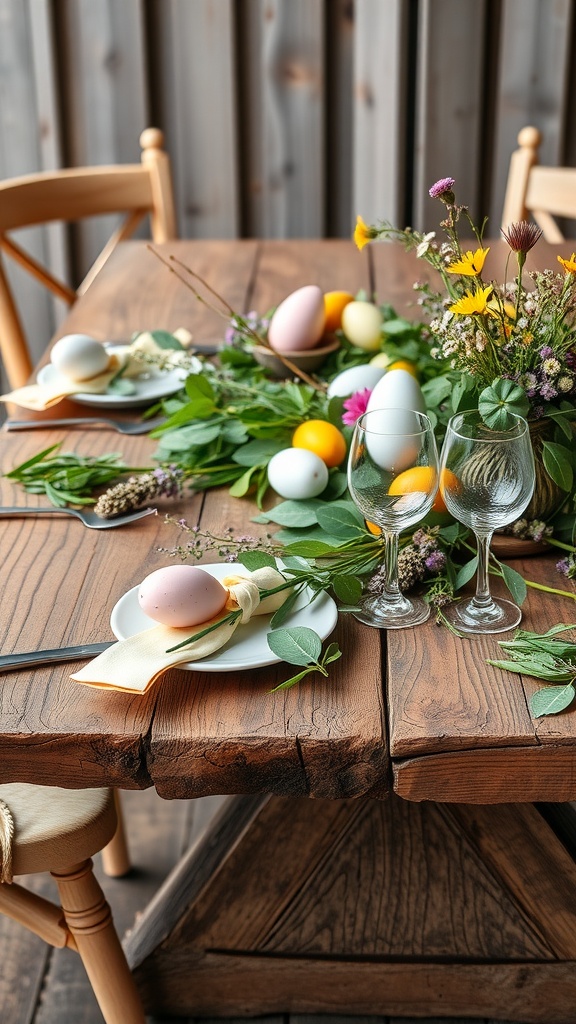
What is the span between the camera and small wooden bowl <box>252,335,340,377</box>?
1326 millimetres

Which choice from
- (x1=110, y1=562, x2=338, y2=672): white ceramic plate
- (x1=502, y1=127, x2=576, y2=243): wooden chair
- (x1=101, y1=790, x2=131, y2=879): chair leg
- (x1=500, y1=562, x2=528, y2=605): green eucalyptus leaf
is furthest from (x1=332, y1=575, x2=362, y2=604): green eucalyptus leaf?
(x1=502, y1=127, x2=576, y2=243): wooden chair

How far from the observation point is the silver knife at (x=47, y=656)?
0.85m

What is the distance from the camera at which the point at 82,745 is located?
776 millimetres

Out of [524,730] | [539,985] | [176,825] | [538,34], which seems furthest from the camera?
[538,34]

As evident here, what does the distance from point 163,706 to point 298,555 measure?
21 cm

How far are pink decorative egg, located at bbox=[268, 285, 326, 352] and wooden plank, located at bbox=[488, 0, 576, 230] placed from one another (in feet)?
4.79

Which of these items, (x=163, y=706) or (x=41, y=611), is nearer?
(x=163, y=706)

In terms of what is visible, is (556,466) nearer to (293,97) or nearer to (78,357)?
(78,357)

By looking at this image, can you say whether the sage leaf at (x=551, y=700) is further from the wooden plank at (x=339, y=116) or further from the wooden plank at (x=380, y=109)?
the wooden plank at (x=339, y=116)

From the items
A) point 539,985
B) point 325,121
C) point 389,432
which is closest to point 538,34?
point 325,121

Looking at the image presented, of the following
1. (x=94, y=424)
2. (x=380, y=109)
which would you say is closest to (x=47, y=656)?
(x=94, y=424)

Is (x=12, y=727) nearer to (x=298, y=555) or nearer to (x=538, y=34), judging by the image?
(x=298, y=555)

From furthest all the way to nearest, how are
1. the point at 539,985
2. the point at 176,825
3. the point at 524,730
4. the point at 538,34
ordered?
the point at 538,34 → the point at 176,825 → the point at 539,985 → the point at 524,730

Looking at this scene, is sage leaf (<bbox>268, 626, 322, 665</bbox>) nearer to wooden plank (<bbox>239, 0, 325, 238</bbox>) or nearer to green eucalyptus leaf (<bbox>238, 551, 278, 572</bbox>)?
green eucalyptus leaf (<bbox>238, 551, 278, 572</bbox>)
